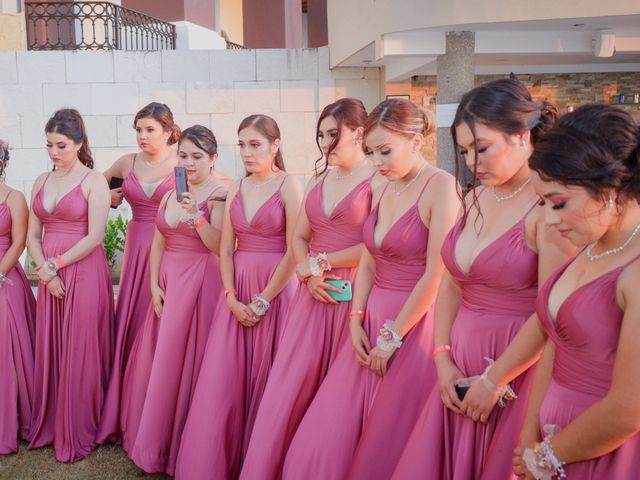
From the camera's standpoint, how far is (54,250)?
4.85m

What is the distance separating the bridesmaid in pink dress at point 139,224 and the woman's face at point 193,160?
2.33 feet

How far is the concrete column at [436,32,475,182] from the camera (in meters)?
9.44

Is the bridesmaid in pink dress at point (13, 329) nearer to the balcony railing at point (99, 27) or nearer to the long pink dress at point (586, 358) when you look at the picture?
the long pink dress at point (586, 358)

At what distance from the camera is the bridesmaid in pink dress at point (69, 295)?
4793 mm

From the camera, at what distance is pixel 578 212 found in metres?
1.92

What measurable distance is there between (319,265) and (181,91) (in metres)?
8.83

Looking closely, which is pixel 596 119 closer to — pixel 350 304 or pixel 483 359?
pixel 483 359

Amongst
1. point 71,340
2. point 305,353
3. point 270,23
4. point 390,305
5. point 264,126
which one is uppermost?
point 270,23

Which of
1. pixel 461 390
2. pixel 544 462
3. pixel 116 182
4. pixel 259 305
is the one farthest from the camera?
pixel 116 182

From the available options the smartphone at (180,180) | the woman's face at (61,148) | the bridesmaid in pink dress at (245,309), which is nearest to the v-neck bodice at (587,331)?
the bridesmaid in pink dress at (245,309)

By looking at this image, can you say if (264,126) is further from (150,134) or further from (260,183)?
(150,134)

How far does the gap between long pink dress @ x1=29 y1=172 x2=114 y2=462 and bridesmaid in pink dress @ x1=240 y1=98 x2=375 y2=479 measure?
161 centimetres

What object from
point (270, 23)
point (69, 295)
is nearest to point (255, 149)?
point (69, 295)

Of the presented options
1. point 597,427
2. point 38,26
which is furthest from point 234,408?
point 38,26
